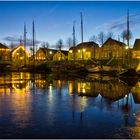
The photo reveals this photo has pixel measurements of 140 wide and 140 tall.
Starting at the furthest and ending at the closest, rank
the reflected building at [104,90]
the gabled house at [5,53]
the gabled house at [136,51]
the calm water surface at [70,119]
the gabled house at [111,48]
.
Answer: the gabled house at [5,53] → the gabled house at [111,48] → the gabled house at [136,51] → the reflected building at [104,90] → the calm water surface at [70,119]

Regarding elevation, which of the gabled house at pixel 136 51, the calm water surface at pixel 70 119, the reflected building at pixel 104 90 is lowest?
the calm water surface at pixel 70 119

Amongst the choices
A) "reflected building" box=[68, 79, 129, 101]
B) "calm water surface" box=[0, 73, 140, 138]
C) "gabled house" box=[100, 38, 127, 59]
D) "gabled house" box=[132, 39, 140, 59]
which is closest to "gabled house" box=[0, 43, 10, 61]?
"gabled house" box=[100, 38, 127, 59]

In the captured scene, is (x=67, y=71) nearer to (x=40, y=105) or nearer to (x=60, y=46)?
(x=40, y=105)

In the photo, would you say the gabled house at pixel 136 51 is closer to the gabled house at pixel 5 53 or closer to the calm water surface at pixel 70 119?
the gabled house at pixel 5 53

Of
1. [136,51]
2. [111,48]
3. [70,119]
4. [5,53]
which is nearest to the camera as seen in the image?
[70,119]

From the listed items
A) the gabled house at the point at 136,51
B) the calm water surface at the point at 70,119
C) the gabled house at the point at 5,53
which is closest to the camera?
the calm water surface at the point at 70,119

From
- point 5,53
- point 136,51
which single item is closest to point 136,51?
point 136,51

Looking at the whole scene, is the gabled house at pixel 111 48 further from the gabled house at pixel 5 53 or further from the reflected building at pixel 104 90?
the reflected building at pixel 104 90

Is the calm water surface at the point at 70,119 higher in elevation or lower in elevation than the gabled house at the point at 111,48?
lower

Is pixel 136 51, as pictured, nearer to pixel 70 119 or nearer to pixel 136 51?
pixel 136 51

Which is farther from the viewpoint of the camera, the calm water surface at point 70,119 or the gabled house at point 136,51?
the gabled house at point 136,51

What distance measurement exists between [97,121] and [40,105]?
541 cm

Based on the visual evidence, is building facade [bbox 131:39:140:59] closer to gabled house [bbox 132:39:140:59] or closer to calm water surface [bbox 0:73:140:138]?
gabled house [bbox 132:39:140:59]

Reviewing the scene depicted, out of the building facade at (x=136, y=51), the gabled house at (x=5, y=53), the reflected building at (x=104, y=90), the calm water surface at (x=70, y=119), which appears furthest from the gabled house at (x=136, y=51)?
the calm water surface at (x=70, y=119)
